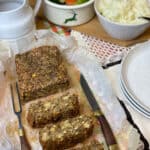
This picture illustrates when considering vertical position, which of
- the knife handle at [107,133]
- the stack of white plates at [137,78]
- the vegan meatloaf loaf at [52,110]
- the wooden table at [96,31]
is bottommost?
the vegan meatloaf loaf at [52,110]

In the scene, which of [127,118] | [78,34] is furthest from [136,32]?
[127,118]

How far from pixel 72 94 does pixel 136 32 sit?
0.26 metres

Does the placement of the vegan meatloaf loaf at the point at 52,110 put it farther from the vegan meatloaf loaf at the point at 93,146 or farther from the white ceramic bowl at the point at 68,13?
the white ceramic bowl at the point at 68,13

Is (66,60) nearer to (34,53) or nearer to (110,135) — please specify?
(34,53)

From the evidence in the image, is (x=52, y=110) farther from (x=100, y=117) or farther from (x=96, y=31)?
(x=96, y=31)

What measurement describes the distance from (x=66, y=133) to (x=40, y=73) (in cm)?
18

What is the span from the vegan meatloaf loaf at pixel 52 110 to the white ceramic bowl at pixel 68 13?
278 mm

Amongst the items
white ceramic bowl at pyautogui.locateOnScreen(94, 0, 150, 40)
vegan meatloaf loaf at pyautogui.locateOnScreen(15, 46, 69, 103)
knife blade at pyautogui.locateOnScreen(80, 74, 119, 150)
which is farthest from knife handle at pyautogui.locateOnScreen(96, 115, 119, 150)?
white ceramic bowl at pyautogui.locateOnScreen(94, 0, 150, 40)

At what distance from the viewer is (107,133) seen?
688 mm

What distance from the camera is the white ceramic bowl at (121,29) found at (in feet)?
2.84

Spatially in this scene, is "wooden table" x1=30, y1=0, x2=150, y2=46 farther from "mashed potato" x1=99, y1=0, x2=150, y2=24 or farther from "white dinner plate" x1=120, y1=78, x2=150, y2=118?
"white dinner plate" x1=120, y1=78, x2=150, y2=118

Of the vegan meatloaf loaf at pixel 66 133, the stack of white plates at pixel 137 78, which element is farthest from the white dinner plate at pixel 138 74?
the vegan meatloaf loaf at pixel 66 133

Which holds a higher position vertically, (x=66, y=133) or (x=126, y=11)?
(x=126, y=11)

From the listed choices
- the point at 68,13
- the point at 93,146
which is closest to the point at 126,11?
the point at 68,13
